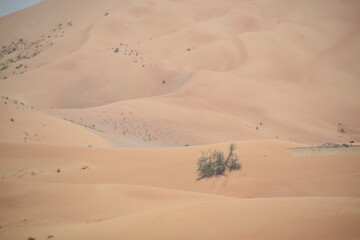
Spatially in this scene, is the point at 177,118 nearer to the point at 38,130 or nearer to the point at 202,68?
the point at 38,130

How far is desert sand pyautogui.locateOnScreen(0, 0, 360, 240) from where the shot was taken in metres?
6.32

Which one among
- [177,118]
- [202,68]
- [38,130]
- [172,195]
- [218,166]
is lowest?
[172,195]

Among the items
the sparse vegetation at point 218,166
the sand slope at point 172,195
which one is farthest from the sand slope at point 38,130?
the sparse vegetation at point 218,166

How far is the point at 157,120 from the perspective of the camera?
25.2 metres

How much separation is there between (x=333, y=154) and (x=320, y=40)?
33.3 metres

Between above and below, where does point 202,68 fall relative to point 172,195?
above

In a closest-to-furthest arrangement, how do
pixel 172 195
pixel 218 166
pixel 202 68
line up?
pixel 172 195, pixel 218 166, pixel 202 68

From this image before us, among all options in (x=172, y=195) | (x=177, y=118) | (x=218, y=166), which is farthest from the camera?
(x=177, y=118)

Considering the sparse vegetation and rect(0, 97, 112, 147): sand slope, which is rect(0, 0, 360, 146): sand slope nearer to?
rect(0, 97, 112, 147): sand slope

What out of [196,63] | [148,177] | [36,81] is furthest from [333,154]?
[36,81]

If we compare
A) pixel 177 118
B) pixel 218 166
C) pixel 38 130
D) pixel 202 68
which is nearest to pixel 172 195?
pixel 218 166

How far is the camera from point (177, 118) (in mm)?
26094

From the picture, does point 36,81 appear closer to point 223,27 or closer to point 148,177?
point 223,27

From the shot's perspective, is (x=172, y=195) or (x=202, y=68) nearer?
(x=172, y=195)
